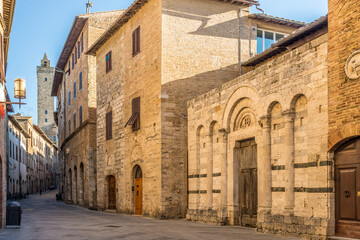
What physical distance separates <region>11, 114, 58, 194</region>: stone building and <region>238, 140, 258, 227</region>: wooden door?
37938mm

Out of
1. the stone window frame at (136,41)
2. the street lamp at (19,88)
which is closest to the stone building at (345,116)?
the street lamp at (19,88)

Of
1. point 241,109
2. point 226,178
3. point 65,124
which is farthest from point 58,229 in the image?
point 65,124

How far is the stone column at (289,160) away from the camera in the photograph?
11.9m

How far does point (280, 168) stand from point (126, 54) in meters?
13.1

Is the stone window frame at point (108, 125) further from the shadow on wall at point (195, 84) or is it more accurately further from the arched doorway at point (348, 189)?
the arched doorway at point (348, 189)

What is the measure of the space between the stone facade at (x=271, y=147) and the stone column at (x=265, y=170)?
0.03m

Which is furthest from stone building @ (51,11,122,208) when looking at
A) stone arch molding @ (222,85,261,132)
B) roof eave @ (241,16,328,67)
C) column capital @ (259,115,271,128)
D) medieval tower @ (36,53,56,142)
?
medieval tower @ (36,53,56,142)

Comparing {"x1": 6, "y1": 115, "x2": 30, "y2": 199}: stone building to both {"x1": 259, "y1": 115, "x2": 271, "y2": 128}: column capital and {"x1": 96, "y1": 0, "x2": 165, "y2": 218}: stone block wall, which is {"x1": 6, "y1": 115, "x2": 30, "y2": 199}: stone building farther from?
{"x1": 259, "y1": 115, "x2": 271, "y2": 128}: column capital

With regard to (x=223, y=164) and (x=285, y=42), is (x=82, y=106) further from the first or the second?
(x=285, y=42)

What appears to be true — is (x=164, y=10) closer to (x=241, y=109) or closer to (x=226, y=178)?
(x=241, y=109)

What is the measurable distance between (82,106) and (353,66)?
24.6 meters

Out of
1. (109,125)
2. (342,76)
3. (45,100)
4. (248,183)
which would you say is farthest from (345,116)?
(45,100)

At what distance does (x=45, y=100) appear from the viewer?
90188 millimetres

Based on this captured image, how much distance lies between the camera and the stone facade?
1103cm
